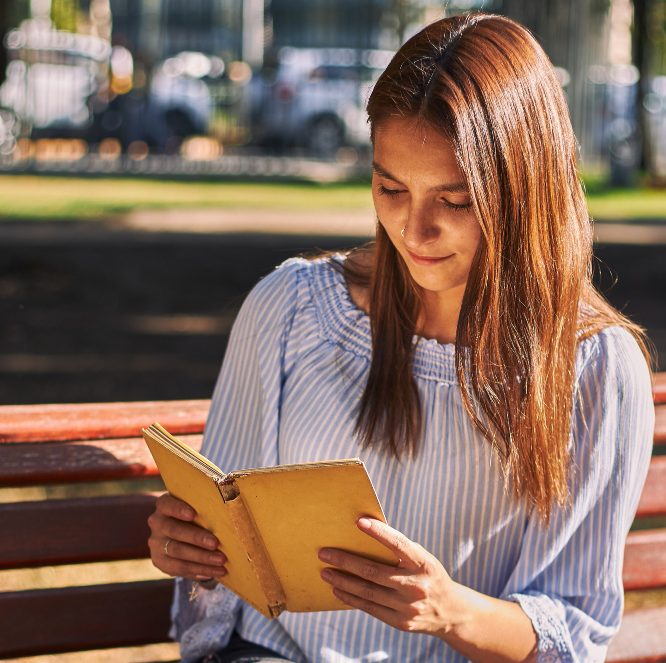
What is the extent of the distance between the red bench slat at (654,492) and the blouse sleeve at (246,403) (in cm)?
85

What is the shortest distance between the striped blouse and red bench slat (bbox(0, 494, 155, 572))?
183mm

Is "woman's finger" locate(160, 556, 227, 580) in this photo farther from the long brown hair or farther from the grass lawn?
the grass lawn

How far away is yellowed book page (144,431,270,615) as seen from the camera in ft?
6.39

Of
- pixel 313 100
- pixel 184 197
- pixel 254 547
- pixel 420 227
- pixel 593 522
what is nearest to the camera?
pixel 254 547

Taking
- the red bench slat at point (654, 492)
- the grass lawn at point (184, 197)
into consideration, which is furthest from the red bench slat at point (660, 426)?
the grass lawn at point (184, 197)

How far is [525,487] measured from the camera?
2186 mm

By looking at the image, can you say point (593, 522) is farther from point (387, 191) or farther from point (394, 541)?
point (387, 191)

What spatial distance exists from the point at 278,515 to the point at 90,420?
751 millimetres

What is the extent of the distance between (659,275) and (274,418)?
866 cm

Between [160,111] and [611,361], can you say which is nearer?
[611,361]

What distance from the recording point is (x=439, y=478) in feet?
7.36

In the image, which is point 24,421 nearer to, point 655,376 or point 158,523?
point 158,523

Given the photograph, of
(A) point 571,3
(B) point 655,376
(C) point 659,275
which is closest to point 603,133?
(A) point 571,3

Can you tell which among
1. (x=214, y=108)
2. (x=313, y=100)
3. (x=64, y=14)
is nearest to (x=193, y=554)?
(x=313, y=100)
